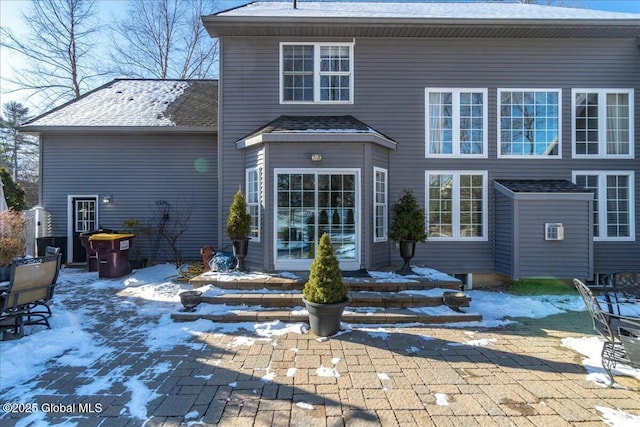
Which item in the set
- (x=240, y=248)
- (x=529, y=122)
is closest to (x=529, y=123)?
(x=529, y=122)

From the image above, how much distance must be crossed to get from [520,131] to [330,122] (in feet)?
15.7

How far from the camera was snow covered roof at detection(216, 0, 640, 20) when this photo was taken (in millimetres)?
7145

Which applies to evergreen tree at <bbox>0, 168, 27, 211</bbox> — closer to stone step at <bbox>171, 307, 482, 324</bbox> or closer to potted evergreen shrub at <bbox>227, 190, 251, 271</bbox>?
potted evergreen shrub at <bbox>227, 190, 251, 271</bbox>

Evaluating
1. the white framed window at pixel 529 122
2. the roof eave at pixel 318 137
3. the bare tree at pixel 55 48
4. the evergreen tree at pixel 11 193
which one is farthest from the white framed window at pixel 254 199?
the bare tree at pixel 55 48

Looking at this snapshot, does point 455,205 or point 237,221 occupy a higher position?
point 455,205

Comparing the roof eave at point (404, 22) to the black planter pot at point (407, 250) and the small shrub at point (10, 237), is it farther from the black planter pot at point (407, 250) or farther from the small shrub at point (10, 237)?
the small shrub at point (10, 237)

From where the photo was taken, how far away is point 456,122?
767cm

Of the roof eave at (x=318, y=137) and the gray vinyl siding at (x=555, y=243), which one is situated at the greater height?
the roof eave at (x=318, y=137)

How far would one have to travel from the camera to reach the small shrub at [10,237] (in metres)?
6.07

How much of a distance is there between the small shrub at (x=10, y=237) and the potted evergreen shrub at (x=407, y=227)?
757 cm

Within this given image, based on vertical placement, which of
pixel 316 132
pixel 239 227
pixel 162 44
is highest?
pixel 162 44

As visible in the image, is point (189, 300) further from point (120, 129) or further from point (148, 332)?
point (120, 129)

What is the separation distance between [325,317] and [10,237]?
6934 mm

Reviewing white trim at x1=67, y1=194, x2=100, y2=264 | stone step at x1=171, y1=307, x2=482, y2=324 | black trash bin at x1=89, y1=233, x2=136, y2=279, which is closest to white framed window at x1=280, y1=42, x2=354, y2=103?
stone step at x1=171, y1=307, x2=482, y2=324
